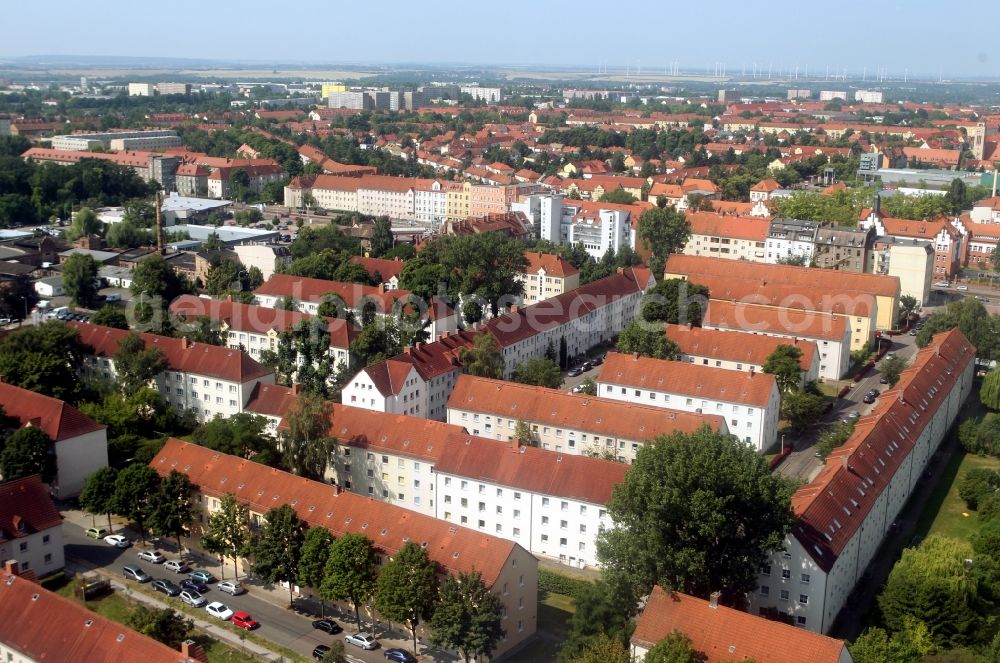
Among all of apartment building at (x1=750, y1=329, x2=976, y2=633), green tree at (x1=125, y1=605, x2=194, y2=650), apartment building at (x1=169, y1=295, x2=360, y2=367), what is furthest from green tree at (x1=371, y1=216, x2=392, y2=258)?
green tree at (x1=125, y1=605, x2=194, y2=650)

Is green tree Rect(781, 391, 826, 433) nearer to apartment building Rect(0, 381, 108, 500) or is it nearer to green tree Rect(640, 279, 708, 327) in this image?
green tree Rect(640, 279, 708, 327)

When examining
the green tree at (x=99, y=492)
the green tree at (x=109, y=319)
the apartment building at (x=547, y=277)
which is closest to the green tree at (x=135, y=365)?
the green tree at (x=109, y=319)

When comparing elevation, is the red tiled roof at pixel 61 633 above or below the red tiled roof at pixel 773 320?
below

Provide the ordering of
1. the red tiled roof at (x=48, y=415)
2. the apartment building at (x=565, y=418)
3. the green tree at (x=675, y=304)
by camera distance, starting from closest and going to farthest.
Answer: the red tiled roof at (x=48, y=415) → the apartment building at (x=565, y=418) → the green tree at (x=675, y=304)

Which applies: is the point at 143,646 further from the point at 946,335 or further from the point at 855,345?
the point at 855,345

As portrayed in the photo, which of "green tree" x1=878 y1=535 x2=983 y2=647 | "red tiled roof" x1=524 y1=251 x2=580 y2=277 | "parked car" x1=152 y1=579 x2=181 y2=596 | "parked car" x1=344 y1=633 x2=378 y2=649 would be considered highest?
"red tiled roof" x1=524 y1=251 x2=580 y2=277

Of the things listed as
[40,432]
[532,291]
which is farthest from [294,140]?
[40,432]

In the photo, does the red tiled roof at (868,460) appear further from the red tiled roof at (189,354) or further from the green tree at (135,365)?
the green tree at (135,365)
